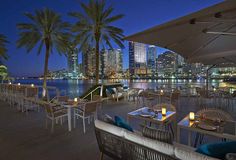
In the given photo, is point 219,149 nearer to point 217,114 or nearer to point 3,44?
point 217,114

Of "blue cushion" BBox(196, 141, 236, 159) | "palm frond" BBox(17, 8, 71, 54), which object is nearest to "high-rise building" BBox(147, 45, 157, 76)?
"palm frond" BBox(17, 8, 71, 54)

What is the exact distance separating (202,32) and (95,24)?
955 cm

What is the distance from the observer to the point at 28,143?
396cm

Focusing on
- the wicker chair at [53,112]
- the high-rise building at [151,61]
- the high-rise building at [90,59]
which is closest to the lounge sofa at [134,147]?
the wicker chair at [53,112]

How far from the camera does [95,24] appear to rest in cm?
1159

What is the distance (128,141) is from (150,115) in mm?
1646

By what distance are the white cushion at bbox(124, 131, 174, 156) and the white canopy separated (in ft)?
5.14

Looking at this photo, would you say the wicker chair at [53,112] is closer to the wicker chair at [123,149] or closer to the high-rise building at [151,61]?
the wicker chair at [123,149]

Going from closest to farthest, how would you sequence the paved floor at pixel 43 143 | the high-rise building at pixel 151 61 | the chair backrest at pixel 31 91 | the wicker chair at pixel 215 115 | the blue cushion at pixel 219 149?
1. the blue cushion at pixel 219 149
2. the paved floor at pixel 43 143
3. the wicker chair at pixel 215 115
4. the chair backrest at pixel 31 91
5. the high-rise building at pixel 151 61

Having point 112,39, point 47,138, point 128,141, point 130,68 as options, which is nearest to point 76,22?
point 112,39

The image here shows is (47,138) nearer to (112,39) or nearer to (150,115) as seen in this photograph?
(150,115)

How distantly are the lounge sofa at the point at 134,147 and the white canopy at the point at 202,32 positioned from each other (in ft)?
5.16

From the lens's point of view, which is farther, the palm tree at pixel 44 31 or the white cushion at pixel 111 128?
the palm tree at pixel 44 31

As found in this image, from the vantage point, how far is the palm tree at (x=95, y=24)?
11.4 metres
